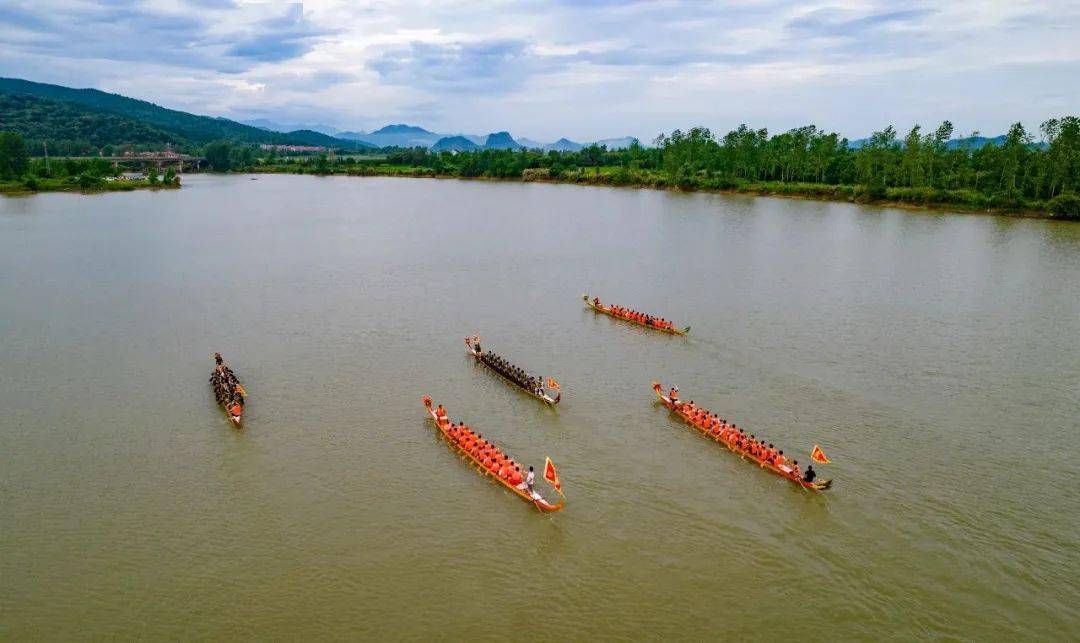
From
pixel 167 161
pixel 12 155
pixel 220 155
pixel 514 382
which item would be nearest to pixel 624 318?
pixel 514 382

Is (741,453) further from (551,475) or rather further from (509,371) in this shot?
(509,371)

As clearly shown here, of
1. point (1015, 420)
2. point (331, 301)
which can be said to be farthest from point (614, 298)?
point (1015, 420)

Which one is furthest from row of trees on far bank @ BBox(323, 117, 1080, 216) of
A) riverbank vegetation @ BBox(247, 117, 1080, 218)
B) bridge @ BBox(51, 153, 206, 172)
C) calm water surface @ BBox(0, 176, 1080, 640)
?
bridge @ BBox(51, 153, 206, 172)

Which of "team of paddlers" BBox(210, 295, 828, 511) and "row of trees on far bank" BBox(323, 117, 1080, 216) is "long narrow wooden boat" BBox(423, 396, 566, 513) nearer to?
"team of paddlers" BBox(210, 295, 828, 511)

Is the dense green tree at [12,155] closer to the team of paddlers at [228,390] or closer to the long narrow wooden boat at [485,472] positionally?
the team of paddlers at [228,390]

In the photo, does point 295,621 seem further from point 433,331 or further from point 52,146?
point 52,146
